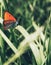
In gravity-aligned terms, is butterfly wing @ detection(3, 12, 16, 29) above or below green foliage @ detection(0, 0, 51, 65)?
above

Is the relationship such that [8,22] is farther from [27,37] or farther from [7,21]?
[27,37]

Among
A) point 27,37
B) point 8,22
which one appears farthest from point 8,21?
point 27,37

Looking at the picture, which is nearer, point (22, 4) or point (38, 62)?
point (38, 62)

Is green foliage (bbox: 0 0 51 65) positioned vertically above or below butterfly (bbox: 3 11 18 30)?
below

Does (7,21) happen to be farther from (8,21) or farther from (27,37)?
(27,37)

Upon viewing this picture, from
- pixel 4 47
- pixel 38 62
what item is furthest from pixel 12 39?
pixel 38 62

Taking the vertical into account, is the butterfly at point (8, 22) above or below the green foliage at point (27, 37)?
→ above

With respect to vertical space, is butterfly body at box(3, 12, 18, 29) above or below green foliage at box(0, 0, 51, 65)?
above

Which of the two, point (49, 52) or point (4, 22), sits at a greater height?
point (4, 22)

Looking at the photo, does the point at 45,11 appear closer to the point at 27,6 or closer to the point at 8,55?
the point at 27,6

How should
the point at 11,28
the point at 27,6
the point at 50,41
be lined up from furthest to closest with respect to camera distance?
the point at 27,6 < the point at 11,28 < the point at 50,41

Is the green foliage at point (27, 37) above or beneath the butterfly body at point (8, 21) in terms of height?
beneath
